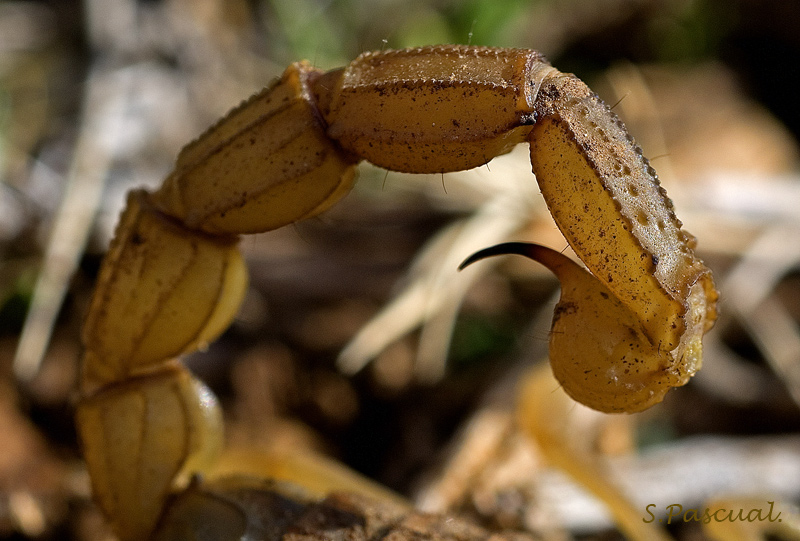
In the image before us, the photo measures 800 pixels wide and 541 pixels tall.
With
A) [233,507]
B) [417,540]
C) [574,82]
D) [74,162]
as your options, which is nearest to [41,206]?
[74,162]

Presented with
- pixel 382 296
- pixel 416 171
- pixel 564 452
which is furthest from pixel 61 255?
pixel 416 171

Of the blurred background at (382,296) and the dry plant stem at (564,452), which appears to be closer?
the dry plant stem at (564,452)

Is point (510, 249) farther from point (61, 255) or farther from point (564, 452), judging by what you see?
point (61, 255)

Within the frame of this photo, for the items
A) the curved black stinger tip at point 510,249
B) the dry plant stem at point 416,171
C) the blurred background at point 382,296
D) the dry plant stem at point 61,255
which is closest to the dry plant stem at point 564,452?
the blurred background at point 382,296

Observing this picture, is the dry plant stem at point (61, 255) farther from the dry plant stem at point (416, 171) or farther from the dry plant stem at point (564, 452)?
the dry plant stem at point (564, 452)

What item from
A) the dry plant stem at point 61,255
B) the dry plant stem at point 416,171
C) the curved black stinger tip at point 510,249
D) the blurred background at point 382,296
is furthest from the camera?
the dry plant stem at point 61,255

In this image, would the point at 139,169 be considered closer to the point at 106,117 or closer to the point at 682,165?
the point at 106,117

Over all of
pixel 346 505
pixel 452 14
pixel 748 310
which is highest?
pixel 452 14
